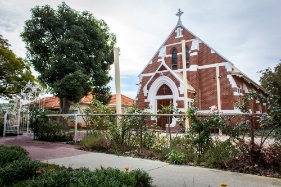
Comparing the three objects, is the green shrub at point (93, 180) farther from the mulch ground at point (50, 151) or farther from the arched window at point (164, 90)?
the arched window at point (164, 90)

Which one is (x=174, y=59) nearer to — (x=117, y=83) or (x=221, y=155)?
(x=117, y=83)

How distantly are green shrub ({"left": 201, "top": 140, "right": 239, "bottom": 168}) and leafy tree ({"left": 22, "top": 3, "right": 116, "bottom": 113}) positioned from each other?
15.2 m

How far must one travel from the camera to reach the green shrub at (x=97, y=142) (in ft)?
31.0

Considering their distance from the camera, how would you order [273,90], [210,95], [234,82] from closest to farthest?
[273,90] < [234,82] < [210,95]

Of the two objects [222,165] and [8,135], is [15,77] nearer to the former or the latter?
[8,135]

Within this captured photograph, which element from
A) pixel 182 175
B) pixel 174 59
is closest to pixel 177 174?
pixel 182 175

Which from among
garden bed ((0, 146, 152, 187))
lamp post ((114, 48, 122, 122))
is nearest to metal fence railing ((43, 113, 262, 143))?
lamp post ((114, 48, 122, 122))

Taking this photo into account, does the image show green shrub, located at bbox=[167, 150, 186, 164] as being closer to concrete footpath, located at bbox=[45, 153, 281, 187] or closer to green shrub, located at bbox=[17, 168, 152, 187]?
concrete footpath, located at bbox=[45, 153, 281, 187]

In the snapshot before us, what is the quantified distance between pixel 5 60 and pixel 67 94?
38.3 ft

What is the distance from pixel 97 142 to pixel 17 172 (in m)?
4.85

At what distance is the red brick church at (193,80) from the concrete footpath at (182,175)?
45.2 feet

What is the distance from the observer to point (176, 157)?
722 centimetres

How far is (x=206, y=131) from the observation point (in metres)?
7.07

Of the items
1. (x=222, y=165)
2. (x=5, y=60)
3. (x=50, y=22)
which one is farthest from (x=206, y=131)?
(x=5, y=60)
